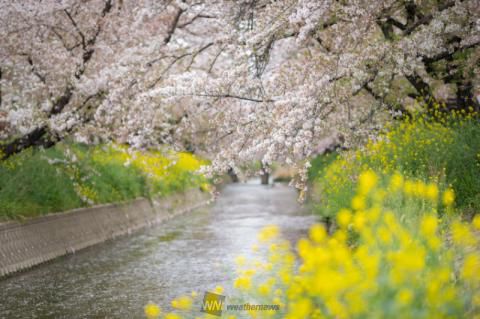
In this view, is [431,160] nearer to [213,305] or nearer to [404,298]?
[213,305]

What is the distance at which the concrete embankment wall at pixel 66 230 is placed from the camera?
11.4 metres

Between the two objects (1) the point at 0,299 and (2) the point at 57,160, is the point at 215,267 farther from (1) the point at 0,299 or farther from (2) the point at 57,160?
(2) the point at 57,160

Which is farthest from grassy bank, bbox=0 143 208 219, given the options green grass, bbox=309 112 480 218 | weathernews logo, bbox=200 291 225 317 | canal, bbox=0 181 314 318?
weathernews logo, bbox=200 291 225 317

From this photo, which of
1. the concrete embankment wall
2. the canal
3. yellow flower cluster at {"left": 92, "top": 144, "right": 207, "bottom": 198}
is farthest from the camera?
yellow flower cluster at {"left": 92, "top": 144, "right": 207, "bottom": 198}

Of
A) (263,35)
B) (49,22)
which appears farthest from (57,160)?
(263,35)

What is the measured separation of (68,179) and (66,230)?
1.84 m

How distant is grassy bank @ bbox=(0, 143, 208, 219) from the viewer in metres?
12.8

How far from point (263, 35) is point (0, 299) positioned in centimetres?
528

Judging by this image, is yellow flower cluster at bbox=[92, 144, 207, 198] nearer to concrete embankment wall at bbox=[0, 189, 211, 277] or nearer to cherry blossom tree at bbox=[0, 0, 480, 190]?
cherry blossom tree at bbox=[0, 0, 480, 190]

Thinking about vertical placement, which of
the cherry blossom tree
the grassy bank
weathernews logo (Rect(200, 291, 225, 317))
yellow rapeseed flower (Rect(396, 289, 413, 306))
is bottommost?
weathernews logo (Rect(200, 291, 225, 317))

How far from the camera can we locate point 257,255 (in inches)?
490

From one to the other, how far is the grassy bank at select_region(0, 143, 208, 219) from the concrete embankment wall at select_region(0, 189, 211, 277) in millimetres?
251

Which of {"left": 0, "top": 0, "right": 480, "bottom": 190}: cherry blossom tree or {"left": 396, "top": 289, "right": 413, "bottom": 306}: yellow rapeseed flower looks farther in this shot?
{"left": 0, "top": 0, "right": 480, "bottom": 190}: cherry blossom tree

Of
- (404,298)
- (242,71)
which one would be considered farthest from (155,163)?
(404,298)
